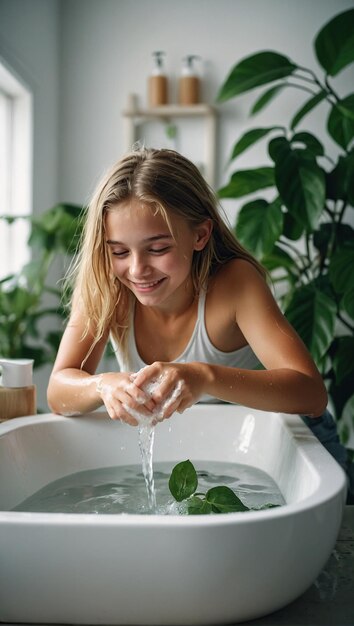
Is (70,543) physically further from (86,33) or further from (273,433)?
(86,33)

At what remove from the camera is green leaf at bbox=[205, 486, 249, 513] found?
79 centimetres

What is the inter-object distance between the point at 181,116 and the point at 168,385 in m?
2.69

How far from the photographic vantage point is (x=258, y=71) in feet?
7.63

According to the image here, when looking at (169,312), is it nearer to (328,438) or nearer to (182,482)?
(328,438)

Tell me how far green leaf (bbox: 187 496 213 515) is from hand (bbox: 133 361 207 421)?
5.9 inches

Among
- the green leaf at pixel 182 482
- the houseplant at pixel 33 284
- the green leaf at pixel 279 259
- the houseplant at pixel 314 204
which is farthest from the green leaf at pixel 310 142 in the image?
the green leaf at pixel 182 482

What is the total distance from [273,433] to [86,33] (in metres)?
2.88

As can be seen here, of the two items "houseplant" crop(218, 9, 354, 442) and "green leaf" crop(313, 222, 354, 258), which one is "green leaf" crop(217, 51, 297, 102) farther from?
"green leaf" crop(313, 222, 354, 258)

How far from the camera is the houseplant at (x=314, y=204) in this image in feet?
6.60

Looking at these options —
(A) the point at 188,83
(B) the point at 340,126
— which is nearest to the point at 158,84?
(A) the point at 188,83

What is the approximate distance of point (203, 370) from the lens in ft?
3.20

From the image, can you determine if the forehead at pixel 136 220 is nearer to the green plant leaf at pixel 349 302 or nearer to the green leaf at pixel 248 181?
the green plant leaf at pixel 349 302

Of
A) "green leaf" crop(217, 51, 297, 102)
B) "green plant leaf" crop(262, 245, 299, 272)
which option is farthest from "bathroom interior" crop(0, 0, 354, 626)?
"green leaf" crop(217, 51, 297, 102)

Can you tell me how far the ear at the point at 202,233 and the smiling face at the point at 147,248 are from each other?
37mm
